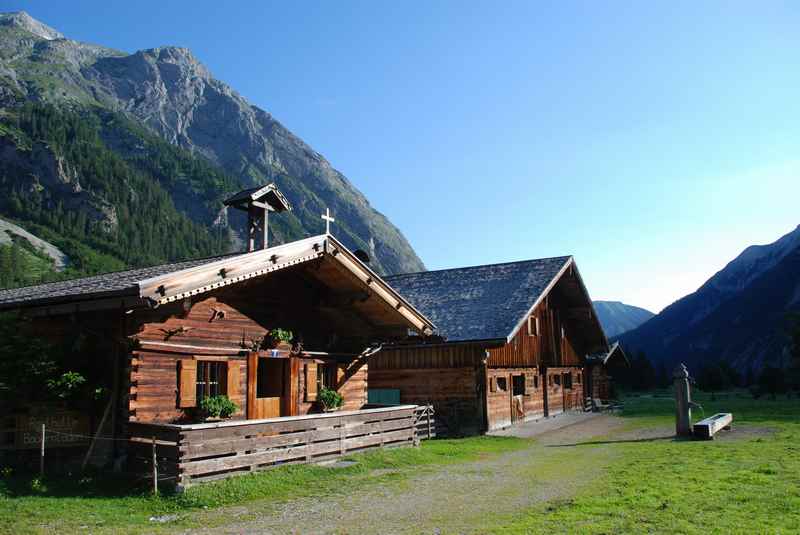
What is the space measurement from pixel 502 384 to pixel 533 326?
160 inches

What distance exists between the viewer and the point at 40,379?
42.8ft

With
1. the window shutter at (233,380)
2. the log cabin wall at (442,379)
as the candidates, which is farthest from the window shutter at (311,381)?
A: the log cabin wall at (442,379)

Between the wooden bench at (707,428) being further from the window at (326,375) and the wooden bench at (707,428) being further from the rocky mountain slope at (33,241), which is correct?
the rocky mountain slope at (33,241)

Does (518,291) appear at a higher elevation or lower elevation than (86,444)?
higher

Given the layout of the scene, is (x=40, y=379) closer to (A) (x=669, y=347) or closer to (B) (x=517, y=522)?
(B) (x=517, y=522)

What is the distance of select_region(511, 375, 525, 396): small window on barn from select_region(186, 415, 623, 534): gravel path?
38.2 ft

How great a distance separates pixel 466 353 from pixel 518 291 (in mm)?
4604

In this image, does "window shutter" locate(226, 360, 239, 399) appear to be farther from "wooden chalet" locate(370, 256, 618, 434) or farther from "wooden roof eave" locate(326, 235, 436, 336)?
"wooden chalet" locate(370, 256, 618, 434)

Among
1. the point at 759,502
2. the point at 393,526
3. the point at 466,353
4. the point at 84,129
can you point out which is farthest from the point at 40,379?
the point at 84,129

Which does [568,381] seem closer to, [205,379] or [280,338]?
[280,338]

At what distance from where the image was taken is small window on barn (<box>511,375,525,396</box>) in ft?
94.8

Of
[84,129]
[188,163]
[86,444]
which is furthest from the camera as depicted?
[188,163]

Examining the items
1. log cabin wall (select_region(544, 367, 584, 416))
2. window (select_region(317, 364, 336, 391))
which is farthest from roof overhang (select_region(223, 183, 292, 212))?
log cabin wall (select_region(544, 367, 584, 416))

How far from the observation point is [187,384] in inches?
564
